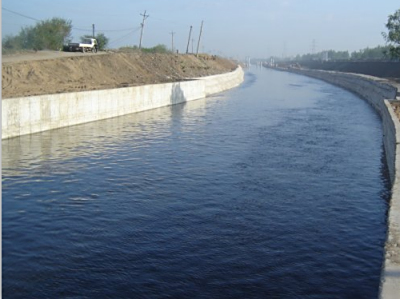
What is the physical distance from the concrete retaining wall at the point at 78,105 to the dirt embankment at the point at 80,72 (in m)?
2.24

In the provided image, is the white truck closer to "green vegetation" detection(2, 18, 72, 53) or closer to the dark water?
"green vegetation" detection(2, 18, 72, 53)

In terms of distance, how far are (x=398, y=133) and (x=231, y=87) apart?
6602cm

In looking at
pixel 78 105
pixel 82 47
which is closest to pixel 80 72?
pixel 78 105

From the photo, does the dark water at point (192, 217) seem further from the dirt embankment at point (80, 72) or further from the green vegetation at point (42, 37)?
the green vegetation at point (42, 37)

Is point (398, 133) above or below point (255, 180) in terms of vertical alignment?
above

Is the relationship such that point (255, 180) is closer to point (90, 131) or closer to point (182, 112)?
point (90, 131)

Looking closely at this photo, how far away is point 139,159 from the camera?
23578 millimetres

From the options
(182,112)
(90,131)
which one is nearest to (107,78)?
(182,112)

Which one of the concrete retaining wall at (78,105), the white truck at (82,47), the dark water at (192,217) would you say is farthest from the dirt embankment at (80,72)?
the dark water at (192,217)

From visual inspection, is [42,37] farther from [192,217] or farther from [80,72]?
[192,217]

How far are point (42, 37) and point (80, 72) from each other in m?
30.8

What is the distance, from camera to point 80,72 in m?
44.8

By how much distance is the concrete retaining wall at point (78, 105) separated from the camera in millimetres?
27422

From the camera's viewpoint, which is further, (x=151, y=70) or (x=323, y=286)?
(x=151, y=70)
